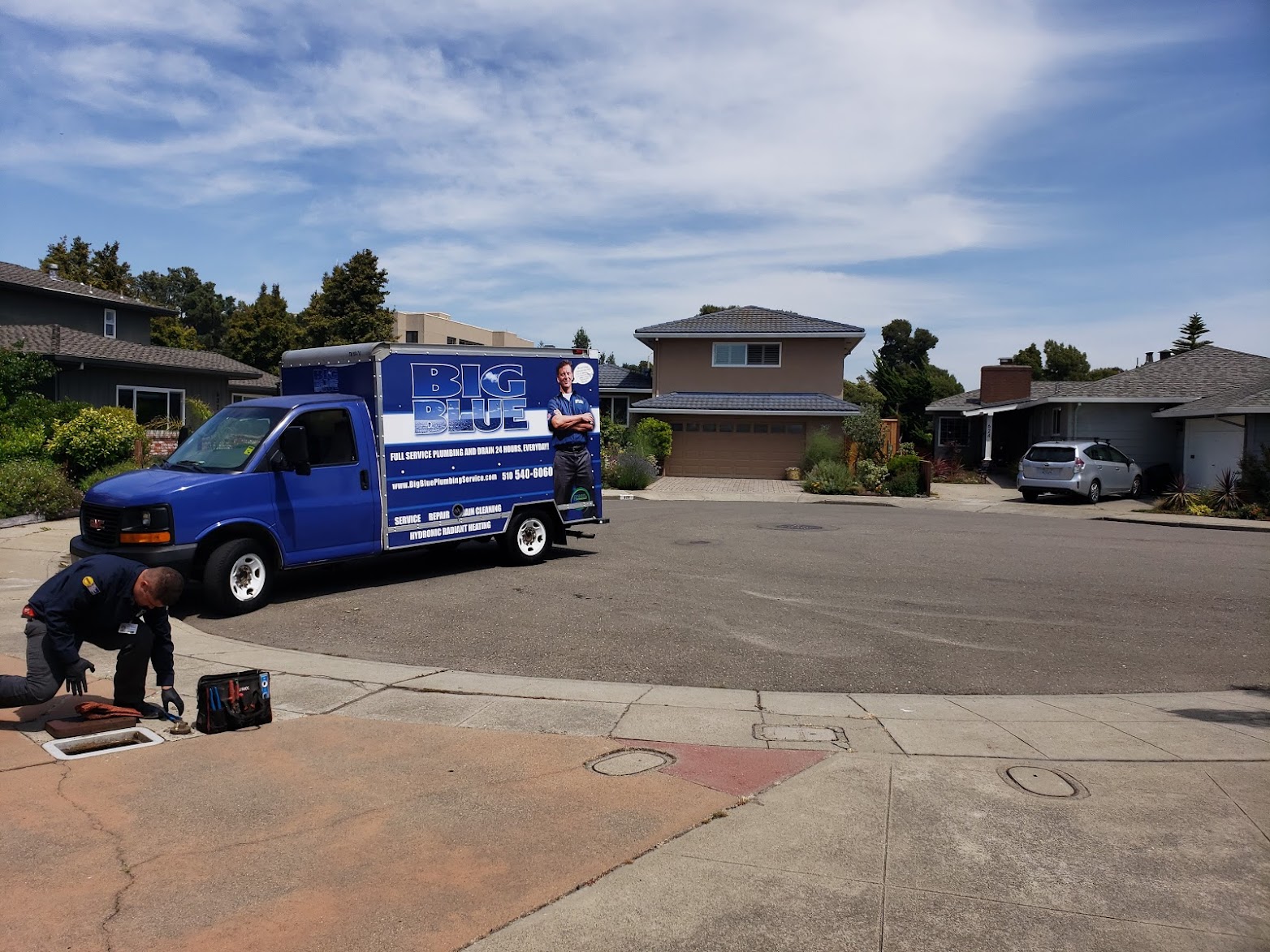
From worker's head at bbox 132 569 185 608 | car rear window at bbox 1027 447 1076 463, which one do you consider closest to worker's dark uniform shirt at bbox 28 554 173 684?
worker's head at bbox 132 569 185 608

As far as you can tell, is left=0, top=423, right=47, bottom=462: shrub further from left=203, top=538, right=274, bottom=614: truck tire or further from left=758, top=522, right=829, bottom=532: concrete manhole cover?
left=758, top=522, right=829, bottom=532: concrete manhole cover

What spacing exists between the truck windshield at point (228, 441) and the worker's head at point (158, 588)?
4225 millimetres

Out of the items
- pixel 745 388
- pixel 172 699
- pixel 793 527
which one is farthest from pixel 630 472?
pixel 172 699

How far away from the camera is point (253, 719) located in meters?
6.57

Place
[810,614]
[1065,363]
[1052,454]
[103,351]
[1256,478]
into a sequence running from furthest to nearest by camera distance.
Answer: [1065,363], [103,351], [1052,454], [1256,478], [810,614]

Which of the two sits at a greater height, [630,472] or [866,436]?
[866,436]

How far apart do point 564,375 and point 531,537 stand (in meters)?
2.42

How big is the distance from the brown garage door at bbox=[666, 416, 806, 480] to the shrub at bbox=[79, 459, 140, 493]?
1957 centimetres

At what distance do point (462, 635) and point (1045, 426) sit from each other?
30.9 metres

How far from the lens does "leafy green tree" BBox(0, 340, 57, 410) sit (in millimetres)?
19406

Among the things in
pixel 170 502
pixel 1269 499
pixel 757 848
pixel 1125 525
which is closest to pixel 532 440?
pixel 170 502

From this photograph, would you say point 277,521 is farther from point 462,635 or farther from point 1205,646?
point 1205,646

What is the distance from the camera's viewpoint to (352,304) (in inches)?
1805

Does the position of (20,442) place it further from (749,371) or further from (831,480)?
(749,371)
